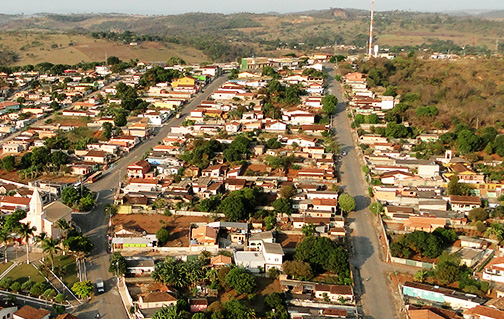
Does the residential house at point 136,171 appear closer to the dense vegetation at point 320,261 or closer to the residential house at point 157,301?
the dense vegetation at point 320,261

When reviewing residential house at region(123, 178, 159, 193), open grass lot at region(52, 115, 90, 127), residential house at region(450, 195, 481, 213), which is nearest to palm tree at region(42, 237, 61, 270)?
residential house at region(123, 178, 159, 193)

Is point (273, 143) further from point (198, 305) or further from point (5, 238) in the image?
point (198, 305)

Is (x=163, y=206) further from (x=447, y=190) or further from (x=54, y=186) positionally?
(x=447, y=190)

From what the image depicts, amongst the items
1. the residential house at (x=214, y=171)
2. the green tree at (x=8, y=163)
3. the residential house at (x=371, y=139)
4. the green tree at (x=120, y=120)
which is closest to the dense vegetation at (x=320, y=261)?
the residential house at (x=214, y=171)

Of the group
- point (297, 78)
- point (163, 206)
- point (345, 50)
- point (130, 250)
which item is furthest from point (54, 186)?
point (345, 50)

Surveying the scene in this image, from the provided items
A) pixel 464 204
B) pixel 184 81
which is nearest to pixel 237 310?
pixel 464 204

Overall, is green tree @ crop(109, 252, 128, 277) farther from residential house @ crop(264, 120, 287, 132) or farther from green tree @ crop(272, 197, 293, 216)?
residential house @ crop(264, 120, 287, 132)
